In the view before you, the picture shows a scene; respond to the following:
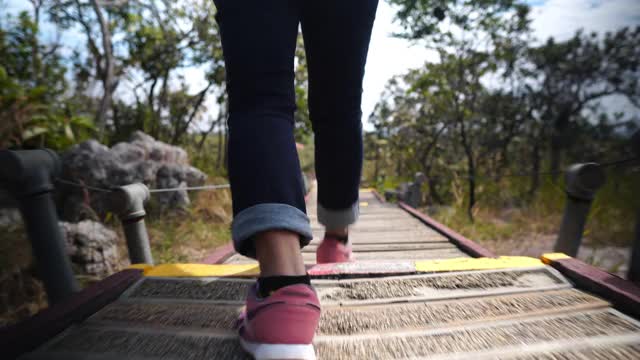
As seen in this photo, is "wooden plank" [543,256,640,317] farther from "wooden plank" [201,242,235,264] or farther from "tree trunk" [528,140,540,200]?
"tree trunk" [528,140,540,200]

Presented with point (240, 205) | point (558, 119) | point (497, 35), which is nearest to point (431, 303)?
point (240, 205)

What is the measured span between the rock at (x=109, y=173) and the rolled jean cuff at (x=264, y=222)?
9.47ft

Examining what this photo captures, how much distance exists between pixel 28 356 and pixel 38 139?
12.1ft

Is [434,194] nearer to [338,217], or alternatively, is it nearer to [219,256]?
[219,256]

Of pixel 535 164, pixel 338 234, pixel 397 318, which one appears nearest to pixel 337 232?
pixel 338 234

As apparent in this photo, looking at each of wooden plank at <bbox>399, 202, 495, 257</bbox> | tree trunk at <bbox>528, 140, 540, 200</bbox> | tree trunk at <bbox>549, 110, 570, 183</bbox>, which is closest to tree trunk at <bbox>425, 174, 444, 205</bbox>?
tree trunk at <bbox>528, 140, 540, 200</bbox>

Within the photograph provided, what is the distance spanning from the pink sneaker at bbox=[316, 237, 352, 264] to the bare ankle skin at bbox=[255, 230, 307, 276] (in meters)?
0.49

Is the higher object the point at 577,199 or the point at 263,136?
the point at 263,136

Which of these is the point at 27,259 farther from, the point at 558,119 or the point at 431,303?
the point at 558,119

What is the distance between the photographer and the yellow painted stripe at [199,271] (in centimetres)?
88

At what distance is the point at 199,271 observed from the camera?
0.90 m

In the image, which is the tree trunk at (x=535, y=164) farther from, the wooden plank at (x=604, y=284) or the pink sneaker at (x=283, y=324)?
the pink sneaker at (x=283, y=324)

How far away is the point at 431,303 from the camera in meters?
0.70

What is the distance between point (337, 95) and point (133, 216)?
90 cm
